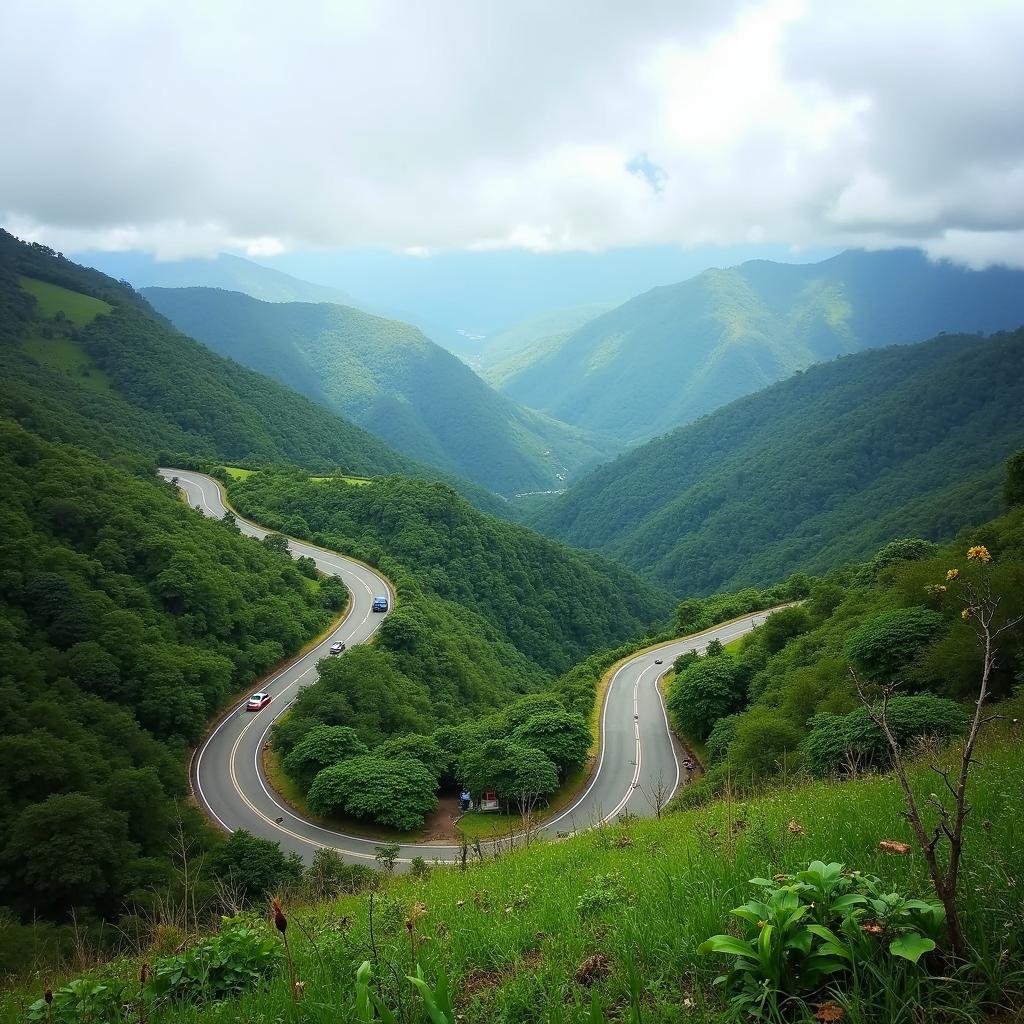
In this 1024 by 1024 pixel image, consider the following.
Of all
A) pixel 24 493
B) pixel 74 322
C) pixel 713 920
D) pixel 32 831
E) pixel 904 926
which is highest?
pixel 74 322

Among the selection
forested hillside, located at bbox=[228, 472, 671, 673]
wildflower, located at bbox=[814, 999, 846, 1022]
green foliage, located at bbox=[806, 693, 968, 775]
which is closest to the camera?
wildflower, located at bbox=[814, 999, 846, 1022]

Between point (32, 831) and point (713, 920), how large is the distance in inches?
836

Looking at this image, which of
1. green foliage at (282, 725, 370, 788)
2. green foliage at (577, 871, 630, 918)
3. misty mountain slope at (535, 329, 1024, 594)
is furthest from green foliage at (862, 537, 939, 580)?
misty mountain slope at (535, 329, 1024, 594)

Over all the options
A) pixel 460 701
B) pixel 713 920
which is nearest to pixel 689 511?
pixel 460 701

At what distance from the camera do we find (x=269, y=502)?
223 feet

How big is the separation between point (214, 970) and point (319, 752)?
2530cm

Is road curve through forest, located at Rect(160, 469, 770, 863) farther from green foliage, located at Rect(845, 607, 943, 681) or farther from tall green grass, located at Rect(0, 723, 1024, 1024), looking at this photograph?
tall green grass, located at Rect(0, 723, 1024, 1024)

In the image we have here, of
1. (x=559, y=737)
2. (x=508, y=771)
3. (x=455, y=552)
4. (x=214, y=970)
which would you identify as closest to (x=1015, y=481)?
(x=559, y=737)

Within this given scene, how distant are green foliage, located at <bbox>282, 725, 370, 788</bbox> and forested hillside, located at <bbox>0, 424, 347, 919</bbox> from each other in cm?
446

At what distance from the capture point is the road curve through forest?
25016 millimetres

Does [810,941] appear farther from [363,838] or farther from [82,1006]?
[363,838]

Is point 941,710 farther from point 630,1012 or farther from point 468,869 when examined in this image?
point 630,1012

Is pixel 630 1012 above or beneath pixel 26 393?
beneath

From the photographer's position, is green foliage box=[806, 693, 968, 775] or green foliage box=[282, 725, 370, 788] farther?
green foliage box=[282, 725, 370, 788]
